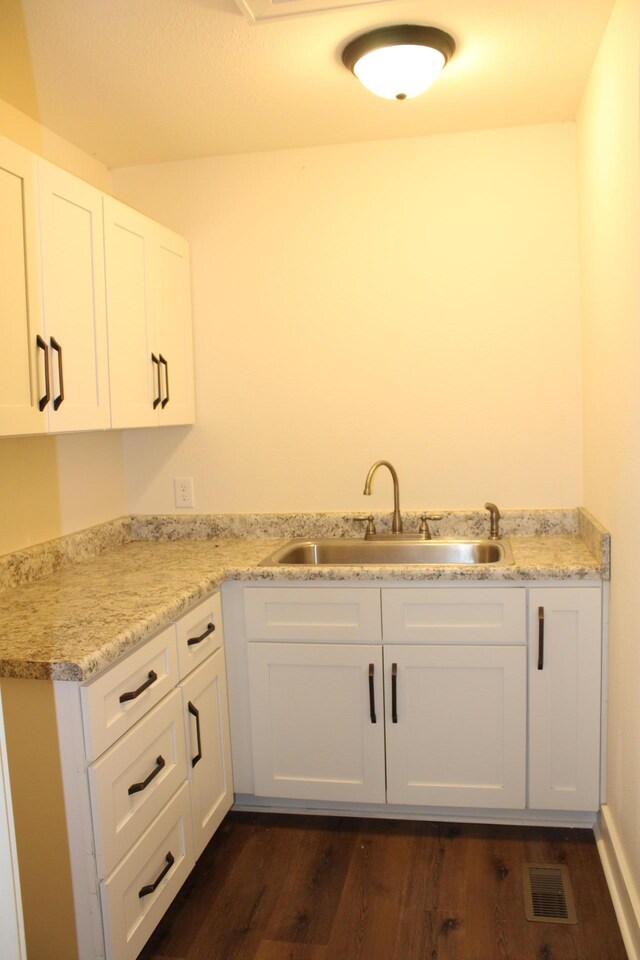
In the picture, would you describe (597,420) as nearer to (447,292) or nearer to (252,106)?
(447,292)

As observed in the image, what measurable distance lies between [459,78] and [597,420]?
1090 millimetres

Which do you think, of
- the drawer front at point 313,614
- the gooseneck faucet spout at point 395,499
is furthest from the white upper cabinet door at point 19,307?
the gooseneck faucet spout at point 395,499

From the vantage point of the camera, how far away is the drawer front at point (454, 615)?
2.31 m

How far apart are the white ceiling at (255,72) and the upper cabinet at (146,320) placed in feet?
1.07

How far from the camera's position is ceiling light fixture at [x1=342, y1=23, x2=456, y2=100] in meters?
2.02

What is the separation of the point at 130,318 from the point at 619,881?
2.10 metres

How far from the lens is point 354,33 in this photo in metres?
2.01

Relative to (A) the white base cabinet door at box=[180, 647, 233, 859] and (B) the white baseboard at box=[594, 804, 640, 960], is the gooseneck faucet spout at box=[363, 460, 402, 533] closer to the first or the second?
(A) the white base cabinet door at box=[180, 647, 233, 859]

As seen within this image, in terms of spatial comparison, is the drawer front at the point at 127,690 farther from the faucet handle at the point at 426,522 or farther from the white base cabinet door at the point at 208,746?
the faucet handle at the point at 426,522

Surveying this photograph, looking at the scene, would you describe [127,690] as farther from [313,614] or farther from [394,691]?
[394,691]

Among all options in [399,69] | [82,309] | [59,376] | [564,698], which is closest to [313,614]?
[564,698]

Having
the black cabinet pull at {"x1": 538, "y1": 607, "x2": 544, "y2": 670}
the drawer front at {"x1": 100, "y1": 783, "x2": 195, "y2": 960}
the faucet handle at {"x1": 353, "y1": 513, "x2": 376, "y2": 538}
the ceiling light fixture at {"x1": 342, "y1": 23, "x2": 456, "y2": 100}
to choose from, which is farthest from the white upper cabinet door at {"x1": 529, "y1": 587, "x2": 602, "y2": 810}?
the ceiling light fixture at {"x1": 342, "y1": 23, "x2": 456, "y2": 100}

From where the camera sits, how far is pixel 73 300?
2.16m

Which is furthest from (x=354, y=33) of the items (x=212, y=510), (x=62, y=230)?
(x=212, y=510)
